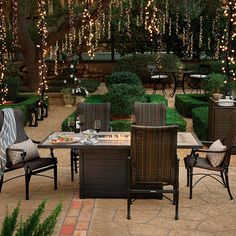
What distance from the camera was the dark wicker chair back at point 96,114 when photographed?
739cm

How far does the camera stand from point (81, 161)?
20.1ft

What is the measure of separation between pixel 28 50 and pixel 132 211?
11827 mm

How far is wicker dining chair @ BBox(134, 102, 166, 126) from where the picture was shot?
7402 millimetres

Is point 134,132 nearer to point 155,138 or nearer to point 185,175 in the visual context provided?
point 155,138

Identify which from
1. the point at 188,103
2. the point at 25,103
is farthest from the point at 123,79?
the point at 25,103

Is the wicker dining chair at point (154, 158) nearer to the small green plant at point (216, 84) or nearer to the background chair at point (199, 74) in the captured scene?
the small green plant at point (216, 84)

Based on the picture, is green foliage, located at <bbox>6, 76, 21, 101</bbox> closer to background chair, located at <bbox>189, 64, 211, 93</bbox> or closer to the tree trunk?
the tree trunk

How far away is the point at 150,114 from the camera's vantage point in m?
7.42

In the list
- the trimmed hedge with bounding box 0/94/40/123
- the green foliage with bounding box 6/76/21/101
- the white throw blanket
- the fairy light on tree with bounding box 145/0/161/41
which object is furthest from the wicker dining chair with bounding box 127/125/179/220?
the green foliage with bounding box 6/76/21/101

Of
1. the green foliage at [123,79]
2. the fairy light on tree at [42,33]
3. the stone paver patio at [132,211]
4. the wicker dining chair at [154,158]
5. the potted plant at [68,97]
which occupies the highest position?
the fairy light on tree at [42,33]

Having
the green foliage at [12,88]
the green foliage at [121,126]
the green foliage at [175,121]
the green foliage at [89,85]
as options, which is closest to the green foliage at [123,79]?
the green foliage at [12,88]

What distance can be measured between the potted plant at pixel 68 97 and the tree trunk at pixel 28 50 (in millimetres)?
1955

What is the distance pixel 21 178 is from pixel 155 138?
2.65 metres

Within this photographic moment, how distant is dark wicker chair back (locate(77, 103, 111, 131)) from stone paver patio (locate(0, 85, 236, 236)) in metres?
0.89
